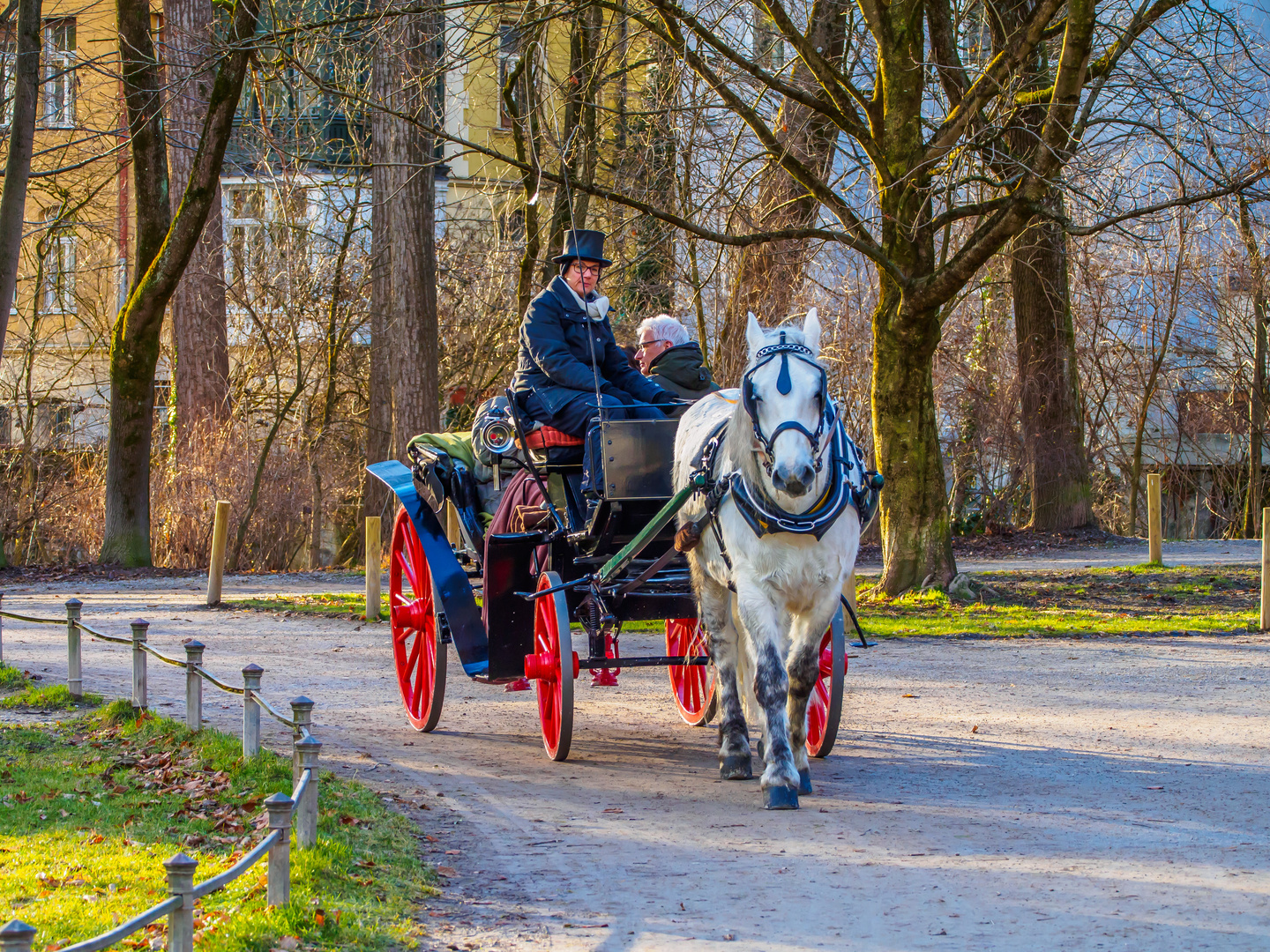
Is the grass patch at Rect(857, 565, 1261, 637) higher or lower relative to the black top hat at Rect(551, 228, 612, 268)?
lower

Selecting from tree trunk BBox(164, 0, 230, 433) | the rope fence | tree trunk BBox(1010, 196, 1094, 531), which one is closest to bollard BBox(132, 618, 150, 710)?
the rope fence

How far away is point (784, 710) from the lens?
6207 millimetres

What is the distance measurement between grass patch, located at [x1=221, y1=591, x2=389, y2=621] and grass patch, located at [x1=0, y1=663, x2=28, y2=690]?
14.2ft

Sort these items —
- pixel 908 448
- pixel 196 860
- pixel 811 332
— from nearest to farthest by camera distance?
pixel 196 860
pixel 811 332
pixel 908 448

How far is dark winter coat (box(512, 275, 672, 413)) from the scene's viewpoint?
755cm

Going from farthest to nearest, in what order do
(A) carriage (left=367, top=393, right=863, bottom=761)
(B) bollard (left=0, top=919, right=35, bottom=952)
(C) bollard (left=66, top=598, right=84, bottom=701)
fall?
(C) bollard (left=66, top=598, right=84, bottom=701), (A) carriage (left=367, top=393, right=863, bottom=761), (B) bollard (left=0, top=919, right=35, bottom=952)

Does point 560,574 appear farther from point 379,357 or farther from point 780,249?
point 379,357

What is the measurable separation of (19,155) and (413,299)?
8.57 m

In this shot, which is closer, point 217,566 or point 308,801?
point 308,801

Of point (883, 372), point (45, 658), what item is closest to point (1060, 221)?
point (883, 372)

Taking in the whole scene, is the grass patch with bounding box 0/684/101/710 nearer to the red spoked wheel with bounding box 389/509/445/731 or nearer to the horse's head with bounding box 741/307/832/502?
the red spoked wheel with bounding box 389/509/445/731

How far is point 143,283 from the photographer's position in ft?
58.9

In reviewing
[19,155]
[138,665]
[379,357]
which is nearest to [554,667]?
[138,665]

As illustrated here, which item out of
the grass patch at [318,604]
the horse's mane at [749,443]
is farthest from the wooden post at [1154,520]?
the horse's mane at [749,443]
